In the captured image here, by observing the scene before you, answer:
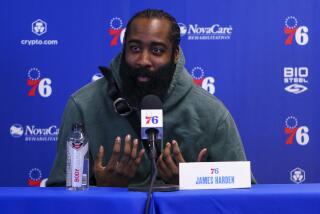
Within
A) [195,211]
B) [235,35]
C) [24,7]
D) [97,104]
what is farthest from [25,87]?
[195,211]

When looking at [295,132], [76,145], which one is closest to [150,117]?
[76,145]

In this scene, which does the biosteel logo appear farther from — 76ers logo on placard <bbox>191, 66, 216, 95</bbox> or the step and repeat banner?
76ers logo on placard <bbox>191, 66, 216, 95</bbox>

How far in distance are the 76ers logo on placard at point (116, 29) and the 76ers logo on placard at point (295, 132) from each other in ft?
3.54

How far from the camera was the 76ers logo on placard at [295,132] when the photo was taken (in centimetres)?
349

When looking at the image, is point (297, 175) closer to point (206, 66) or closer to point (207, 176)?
point (206, 66)

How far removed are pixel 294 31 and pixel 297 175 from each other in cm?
83

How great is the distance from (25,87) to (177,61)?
1.17 meters

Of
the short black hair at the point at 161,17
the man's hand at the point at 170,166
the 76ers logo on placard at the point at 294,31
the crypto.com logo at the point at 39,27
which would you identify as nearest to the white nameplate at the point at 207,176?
the man's hand at the point at 170,166

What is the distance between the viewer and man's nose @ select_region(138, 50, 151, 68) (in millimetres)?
2604

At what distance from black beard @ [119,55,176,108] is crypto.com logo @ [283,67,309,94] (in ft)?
3.49

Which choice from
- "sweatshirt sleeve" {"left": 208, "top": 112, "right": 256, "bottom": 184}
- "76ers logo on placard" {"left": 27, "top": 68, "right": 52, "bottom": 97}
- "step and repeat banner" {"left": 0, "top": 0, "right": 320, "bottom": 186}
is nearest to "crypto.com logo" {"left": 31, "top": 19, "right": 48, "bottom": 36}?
"step and repeat banner" {"left": 0, "top": 0, "right": 320, "bottom": 186}

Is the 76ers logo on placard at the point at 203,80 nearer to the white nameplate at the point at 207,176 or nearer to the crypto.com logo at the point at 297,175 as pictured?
the crypto.com logo at the point at 297,175

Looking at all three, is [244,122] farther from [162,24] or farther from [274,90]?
[162,24]

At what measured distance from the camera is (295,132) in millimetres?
3486
